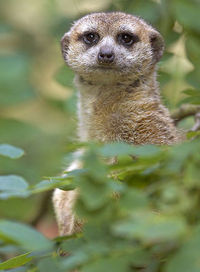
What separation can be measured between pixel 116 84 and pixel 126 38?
462 millimetres

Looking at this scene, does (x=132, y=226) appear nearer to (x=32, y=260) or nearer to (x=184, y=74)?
(x=32, y=260)

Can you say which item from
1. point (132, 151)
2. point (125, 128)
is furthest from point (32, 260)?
point (125, 128)

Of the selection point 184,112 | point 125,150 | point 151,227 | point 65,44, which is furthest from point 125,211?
point 65,44

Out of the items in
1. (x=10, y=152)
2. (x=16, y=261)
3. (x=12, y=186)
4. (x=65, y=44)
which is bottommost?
(x=16, y=261)

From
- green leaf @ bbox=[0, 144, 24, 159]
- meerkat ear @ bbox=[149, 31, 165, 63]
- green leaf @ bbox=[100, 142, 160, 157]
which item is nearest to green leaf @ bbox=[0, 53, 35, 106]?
meerkat ear @ bbox=[149, 31, 165, 63]

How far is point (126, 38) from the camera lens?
15.4 ft

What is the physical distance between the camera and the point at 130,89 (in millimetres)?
4461

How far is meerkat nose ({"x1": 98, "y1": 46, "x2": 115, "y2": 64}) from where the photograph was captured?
4.28 m

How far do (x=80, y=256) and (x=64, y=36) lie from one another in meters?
3.73

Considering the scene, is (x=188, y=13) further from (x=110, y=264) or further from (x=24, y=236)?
(x=110, y=264)

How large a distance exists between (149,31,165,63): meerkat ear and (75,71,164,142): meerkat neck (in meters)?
0.15

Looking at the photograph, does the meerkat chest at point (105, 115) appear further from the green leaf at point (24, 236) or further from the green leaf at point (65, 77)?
the green leaf at point (24, 236)

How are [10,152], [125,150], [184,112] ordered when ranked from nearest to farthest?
[125,150] → [10,152] → [184,112]

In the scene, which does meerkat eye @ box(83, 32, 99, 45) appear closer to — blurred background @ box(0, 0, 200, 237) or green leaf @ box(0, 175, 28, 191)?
blurred background @ box(0, 0, 200, 237)
